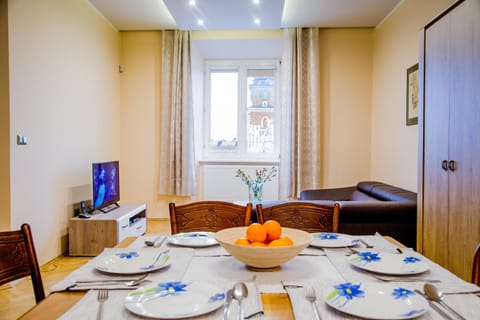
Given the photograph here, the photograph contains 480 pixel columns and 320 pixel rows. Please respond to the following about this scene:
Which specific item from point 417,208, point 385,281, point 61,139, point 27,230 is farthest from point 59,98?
point 385,281

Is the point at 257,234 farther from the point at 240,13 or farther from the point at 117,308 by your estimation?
the point at 240,13

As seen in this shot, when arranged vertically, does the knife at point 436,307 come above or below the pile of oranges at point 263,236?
below

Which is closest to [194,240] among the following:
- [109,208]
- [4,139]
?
[4,139]

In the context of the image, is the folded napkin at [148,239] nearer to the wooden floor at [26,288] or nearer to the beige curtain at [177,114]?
the wooden floor at [26,288]

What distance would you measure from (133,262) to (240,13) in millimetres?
3877

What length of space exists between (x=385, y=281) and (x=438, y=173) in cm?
146

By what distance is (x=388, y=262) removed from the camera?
1.18 metres

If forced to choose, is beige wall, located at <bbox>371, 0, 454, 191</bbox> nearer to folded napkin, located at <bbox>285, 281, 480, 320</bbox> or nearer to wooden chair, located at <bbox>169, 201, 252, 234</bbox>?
wooden chair, located at <bbox>169, 201, 252, 234</bbox>

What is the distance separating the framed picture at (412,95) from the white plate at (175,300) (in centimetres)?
353

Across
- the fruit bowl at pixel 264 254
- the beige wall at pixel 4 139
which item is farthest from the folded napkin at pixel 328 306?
the beige wall at pixel 4 139

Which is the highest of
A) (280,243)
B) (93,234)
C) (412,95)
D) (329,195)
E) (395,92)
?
(395,92)

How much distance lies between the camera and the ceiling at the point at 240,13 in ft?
14.0

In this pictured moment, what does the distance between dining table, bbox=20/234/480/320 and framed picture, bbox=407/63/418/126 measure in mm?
2858

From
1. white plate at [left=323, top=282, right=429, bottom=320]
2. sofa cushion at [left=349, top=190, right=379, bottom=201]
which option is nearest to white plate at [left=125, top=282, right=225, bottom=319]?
white plate at [left=323, top=282, right=429, bottom=320]
